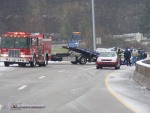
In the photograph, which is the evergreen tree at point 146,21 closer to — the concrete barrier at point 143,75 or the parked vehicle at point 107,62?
the parked vehicle at point 107,62

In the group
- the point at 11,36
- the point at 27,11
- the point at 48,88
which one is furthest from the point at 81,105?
the point at 27,11

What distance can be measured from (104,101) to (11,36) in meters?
25.6

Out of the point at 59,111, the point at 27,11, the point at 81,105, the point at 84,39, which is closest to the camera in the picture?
the point at 59,111

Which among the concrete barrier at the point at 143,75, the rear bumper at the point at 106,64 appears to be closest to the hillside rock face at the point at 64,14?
the rear bumper at the point at 106,64

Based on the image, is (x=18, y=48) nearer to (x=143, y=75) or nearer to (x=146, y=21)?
(x=143, y=75)

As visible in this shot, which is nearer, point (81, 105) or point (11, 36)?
point (81, 105)

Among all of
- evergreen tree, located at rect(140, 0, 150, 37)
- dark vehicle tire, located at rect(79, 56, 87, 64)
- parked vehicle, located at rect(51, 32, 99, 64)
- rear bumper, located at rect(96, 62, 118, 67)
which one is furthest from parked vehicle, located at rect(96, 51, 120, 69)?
evergreen tree, located at rect(140, 0, 150, 37)

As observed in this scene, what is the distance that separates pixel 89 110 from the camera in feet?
40.3

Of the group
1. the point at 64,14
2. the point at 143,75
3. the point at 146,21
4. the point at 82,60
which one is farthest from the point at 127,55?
the point at 64,14

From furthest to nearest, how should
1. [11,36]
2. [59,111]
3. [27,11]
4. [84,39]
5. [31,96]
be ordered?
[27,11], [84,39], [11,36], [31,96], [59,111]

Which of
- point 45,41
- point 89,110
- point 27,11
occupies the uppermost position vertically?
point 27,11

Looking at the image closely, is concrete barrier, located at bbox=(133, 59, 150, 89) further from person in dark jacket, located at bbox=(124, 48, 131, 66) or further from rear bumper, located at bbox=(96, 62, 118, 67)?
person in dark jacket, located at bbox=(124, 48, 131, 66)

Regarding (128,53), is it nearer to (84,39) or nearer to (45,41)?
(45,41)

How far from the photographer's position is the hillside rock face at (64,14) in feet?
431
